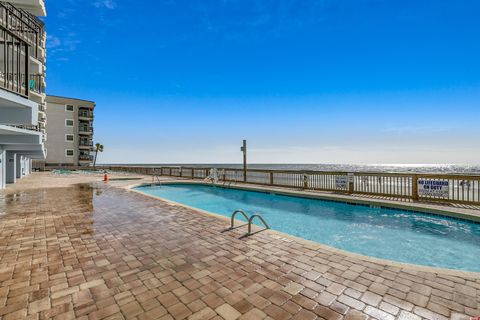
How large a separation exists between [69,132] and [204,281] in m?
53.2

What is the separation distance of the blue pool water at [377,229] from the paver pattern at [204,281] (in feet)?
8.09

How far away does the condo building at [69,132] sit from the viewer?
4319cm

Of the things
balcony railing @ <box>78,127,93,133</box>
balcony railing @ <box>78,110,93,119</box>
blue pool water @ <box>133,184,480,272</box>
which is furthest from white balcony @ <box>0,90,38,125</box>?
balcony railing @ <box>78,110,93,119</box>

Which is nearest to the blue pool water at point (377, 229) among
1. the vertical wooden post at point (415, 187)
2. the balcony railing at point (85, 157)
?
the vertical wooden post at point (415, 187)

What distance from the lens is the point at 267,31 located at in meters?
14.4

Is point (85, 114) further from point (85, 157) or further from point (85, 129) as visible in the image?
point (85, 157)

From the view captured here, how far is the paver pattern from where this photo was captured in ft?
8.14

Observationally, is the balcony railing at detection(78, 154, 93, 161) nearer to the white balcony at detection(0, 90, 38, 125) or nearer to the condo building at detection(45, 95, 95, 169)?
the condo building at detection(45, 95, 95, 169)

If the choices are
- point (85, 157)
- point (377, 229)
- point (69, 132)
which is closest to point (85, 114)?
point (69, 132)

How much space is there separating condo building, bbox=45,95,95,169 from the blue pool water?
45250 mm

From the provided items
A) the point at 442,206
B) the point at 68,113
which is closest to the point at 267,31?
the point at 442,206

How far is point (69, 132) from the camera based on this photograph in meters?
44.5

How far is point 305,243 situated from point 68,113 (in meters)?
54.2

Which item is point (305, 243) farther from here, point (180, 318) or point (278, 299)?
point (180, 318)
